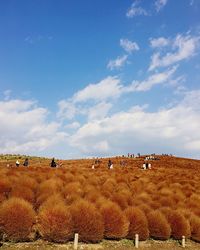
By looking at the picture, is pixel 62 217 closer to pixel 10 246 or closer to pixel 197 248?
pixel 10 246

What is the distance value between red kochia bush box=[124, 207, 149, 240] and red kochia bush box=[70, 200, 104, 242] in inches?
81.3

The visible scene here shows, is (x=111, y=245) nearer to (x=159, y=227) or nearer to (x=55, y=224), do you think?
(x=55, y=224)

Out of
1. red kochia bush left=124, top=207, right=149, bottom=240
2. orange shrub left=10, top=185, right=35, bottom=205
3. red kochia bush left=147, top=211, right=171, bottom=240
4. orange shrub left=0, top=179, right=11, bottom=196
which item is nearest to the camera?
red kochia bush left=124, top=207, right=149, bottom=240

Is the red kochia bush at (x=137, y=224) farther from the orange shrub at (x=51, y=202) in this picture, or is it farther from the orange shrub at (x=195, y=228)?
the orange shrub at (x=51, y=202)

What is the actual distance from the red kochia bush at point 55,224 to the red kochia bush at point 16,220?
501 millimetres

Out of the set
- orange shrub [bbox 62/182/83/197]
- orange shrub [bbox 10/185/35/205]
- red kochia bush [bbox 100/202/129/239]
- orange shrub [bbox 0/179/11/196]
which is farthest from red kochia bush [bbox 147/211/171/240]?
orange shrub [bbox 0/179/11/196]

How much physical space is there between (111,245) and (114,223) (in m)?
1.03

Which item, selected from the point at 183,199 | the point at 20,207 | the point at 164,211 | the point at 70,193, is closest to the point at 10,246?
the point at 20,207

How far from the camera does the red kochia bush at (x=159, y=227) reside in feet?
64.7

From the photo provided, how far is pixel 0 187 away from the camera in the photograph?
20.4m

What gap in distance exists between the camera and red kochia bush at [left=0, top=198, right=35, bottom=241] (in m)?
15.7

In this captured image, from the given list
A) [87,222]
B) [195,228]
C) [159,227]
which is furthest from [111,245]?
[195,228]

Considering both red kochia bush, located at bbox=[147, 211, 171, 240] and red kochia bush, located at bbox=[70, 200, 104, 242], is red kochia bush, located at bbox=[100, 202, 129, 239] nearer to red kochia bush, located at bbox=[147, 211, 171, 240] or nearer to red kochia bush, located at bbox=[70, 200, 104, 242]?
red kochia bush, located at bbox=[70, 200, 104, 242]

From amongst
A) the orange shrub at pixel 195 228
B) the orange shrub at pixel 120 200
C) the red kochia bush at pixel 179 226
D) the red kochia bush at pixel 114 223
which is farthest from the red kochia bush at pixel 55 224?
the orange shrub at pixel 195 228
